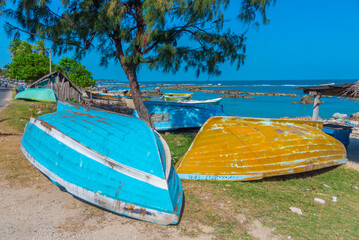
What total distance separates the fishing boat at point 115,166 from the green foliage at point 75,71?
29599 millimetres

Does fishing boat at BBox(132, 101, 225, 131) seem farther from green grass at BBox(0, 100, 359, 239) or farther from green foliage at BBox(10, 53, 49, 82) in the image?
green foliage at BBox(10, 53, 49, 82)

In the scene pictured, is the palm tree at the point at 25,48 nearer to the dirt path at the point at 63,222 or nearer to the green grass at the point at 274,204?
the green grass at the point at 274,204

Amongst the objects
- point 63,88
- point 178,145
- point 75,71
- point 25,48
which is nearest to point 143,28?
point 178,145

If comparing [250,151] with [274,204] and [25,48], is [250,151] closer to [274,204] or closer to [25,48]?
[274,204]

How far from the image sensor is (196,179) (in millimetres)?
4719

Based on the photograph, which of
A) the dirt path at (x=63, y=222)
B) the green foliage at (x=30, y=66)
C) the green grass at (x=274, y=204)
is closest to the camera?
the dirt path at (x=63, y=222)

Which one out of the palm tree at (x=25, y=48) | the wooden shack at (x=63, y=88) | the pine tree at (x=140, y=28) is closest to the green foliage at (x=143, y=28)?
the pine tree at (x=140, y=28)

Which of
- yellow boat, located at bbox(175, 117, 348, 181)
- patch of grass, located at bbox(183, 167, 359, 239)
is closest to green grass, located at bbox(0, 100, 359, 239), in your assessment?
patch of grass, located at bbox(183, 167, 359, 239)

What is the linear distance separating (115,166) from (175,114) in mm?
7543

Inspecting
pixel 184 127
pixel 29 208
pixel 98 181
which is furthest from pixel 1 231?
pixel 184 127

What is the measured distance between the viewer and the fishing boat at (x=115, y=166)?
3.04 metres

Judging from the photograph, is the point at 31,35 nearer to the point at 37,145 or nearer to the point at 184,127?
the point at 37,145

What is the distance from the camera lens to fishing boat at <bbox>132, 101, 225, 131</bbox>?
404 inches

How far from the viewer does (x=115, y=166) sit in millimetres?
3219
